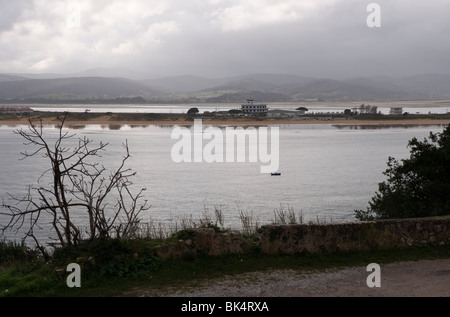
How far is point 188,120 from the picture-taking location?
3703 inches

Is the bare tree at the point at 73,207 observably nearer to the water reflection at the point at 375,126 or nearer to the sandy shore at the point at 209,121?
the sandy shore at the point at 209,121

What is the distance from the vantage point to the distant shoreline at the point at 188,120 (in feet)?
304

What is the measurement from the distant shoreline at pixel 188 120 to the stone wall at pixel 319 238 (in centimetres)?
8130

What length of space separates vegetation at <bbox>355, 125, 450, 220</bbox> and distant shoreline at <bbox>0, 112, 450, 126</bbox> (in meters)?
78.0

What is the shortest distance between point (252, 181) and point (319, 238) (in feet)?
73.4

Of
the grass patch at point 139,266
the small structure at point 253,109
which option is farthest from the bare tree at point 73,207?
the small structure at point 253,109

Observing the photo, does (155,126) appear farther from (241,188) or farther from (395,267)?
(395,267)

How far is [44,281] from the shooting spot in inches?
295

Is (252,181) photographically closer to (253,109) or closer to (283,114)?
(253,109)

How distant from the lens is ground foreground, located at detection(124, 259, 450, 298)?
22.6 ft

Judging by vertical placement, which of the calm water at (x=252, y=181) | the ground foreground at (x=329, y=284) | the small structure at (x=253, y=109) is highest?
the small structure at (x=253, y=109)
